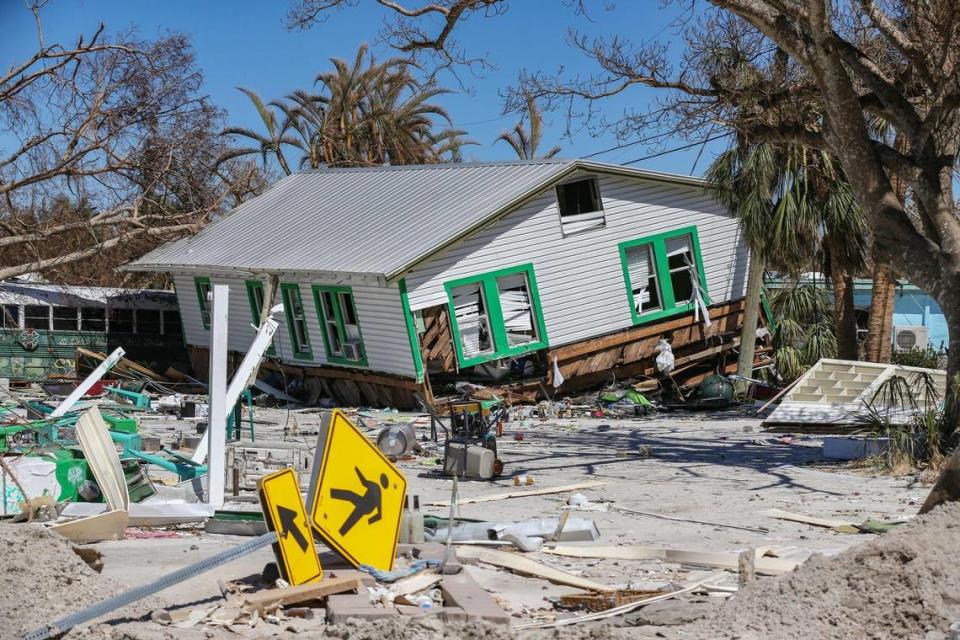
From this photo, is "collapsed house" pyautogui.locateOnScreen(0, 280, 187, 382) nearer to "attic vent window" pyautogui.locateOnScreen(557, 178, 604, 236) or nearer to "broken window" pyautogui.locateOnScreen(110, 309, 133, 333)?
"broken window" pyautogui.locateOnScreen(110, 309, 133, 333)

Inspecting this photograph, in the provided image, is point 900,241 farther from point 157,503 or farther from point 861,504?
point 157,503

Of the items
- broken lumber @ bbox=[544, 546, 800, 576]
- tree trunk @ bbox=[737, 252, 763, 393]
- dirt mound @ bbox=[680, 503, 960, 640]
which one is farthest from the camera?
tree trunk @ bbox=[737, 252, 763, 393]

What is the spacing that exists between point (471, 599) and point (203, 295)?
78.4 ft

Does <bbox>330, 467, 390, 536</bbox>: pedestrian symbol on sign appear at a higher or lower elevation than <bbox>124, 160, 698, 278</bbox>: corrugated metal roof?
lower

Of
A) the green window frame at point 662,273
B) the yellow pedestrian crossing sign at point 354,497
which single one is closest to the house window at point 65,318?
the green window frame at point 662,273

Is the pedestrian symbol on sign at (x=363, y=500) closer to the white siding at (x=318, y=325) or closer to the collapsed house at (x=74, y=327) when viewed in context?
the white siding at (x=318, y=325)

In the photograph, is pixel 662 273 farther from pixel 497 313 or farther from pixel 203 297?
pixel 203 297

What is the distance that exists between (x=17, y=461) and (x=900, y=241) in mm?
10791

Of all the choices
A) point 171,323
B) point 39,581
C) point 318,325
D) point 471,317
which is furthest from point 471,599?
point 171,323

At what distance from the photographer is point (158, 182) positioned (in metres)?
27.6

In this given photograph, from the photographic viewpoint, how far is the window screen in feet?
75.0

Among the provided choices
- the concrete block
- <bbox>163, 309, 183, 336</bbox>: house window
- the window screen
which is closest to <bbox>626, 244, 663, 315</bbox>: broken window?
the window screen

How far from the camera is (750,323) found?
82.3 ft

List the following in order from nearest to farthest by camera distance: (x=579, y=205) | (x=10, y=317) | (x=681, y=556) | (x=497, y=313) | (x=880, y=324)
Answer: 1. (x=681, y=556)
2. (x=497, y=313)
3. (x=880, y=324)
4. (x=579, y=205)
5. (x=10, y=317)
